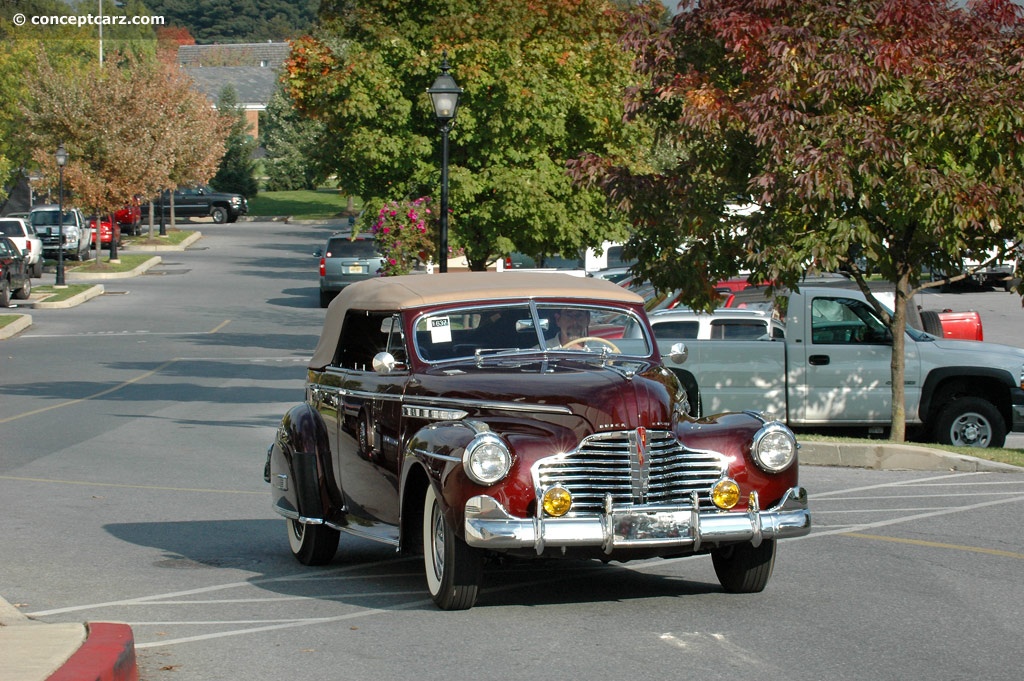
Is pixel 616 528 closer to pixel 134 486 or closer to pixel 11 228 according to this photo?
pixel 134 486

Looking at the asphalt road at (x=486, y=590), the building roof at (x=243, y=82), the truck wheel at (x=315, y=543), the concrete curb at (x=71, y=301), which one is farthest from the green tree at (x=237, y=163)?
the truck wheel at (x=315, y=543)

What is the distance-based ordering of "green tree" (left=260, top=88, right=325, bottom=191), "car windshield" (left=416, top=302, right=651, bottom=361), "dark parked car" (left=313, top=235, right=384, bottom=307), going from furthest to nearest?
"green tree" (left=260, top=88, right=325, bottom=191) < "dark parked car" (left=313, top=235, right=384, bottom=307) < "car windshield" (left=416, top=302, right=651, bottom=361)

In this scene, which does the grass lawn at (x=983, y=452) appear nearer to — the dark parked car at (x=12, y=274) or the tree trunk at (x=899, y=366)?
the tree trunk at (x=899, y=366)

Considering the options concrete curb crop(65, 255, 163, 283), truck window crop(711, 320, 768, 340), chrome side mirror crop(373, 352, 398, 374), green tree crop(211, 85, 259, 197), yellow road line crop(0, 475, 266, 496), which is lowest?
yellow road line crop(0, 475, 266, 496)

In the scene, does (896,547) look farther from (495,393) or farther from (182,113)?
(182,113)

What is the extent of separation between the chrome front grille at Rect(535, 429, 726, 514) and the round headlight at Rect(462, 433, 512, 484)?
0.61ft

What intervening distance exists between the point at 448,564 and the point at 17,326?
28445 mm

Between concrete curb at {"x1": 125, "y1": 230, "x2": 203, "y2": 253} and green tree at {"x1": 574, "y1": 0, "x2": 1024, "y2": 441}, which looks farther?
concrete curb at {"x1": 125, "y1": 230, "x2": 203, "y2": 253}

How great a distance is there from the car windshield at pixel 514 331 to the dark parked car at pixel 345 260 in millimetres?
30300

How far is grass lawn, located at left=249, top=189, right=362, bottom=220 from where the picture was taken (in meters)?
A: 82.6

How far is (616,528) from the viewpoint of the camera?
7.28 metres

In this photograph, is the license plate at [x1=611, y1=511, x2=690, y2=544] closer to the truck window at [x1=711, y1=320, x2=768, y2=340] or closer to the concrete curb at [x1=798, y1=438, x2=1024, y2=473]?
the concrete curb at [x1=798, y1=438, x2=1024, y2=473]

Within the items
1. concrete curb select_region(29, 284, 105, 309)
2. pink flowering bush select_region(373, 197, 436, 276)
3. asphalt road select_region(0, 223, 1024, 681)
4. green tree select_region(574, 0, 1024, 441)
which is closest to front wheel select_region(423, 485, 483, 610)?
asphalt road select_region(0, 223, 1024, 681)

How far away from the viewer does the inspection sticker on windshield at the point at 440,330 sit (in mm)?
8688
